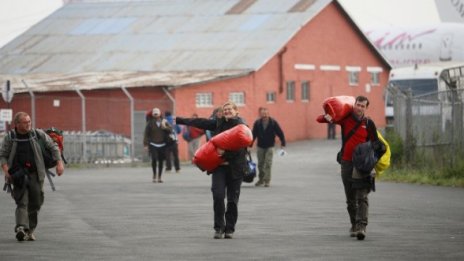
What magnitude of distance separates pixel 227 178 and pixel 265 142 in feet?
40.4

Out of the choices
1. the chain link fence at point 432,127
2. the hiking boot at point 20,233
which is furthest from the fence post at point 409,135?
the hiking boot at point 20,233

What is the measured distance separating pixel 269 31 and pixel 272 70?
2769 mm

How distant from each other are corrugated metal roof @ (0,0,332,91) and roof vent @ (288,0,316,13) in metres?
0.28

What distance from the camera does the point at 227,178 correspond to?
1623 cm

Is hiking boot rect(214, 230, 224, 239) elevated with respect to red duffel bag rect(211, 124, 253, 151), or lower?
lower

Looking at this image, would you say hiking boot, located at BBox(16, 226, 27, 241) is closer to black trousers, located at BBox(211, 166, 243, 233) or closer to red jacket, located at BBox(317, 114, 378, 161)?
black trousers, located at BBox(211, 166, 243, 233)

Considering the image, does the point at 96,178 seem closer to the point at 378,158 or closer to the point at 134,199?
the point at 134,199

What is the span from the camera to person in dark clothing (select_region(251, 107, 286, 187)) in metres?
28.2

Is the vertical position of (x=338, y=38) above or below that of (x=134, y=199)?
above

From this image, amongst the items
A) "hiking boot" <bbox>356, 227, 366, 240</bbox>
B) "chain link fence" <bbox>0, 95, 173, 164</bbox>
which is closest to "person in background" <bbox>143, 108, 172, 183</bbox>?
"chain link fence" <bbox>0, 95, 173, 164</bbox>

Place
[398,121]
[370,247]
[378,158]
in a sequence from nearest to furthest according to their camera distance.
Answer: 1. [370,247]
2. [378,158]
3. [398,121]

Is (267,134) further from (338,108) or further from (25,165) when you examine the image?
(25,165)

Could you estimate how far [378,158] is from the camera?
15852 mm

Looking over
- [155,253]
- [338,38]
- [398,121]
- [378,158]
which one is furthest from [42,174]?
[338,38]
